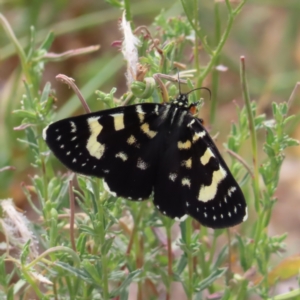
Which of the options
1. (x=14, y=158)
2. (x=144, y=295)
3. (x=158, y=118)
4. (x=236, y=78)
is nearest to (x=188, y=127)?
(x=158, y=118)

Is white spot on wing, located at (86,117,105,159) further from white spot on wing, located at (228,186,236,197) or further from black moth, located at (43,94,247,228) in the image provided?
white spot on wing, located at (228,186,236,197)

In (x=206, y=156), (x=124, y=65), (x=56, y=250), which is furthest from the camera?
(x=124, y=65)

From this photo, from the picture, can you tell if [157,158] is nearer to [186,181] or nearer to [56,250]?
[186,181]

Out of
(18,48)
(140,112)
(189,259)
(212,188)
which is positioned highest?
(18,48)

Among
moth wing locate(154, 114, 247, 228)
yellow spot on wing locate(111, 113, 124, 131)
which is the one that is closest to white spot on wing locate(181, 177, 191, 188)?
moth wing locate(154, 114, 247, 228)

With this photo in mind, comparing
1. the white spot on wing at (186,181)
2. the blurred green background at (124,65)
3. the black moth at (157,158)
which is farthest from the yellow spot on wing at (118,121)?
the blurred green background at (124,65)

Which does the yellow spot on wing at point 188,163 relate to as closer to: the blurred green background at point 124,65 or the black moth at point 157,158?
the black moth at point 157,158

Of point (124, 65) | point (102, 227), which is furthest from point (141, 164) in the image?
point (124, 65)
